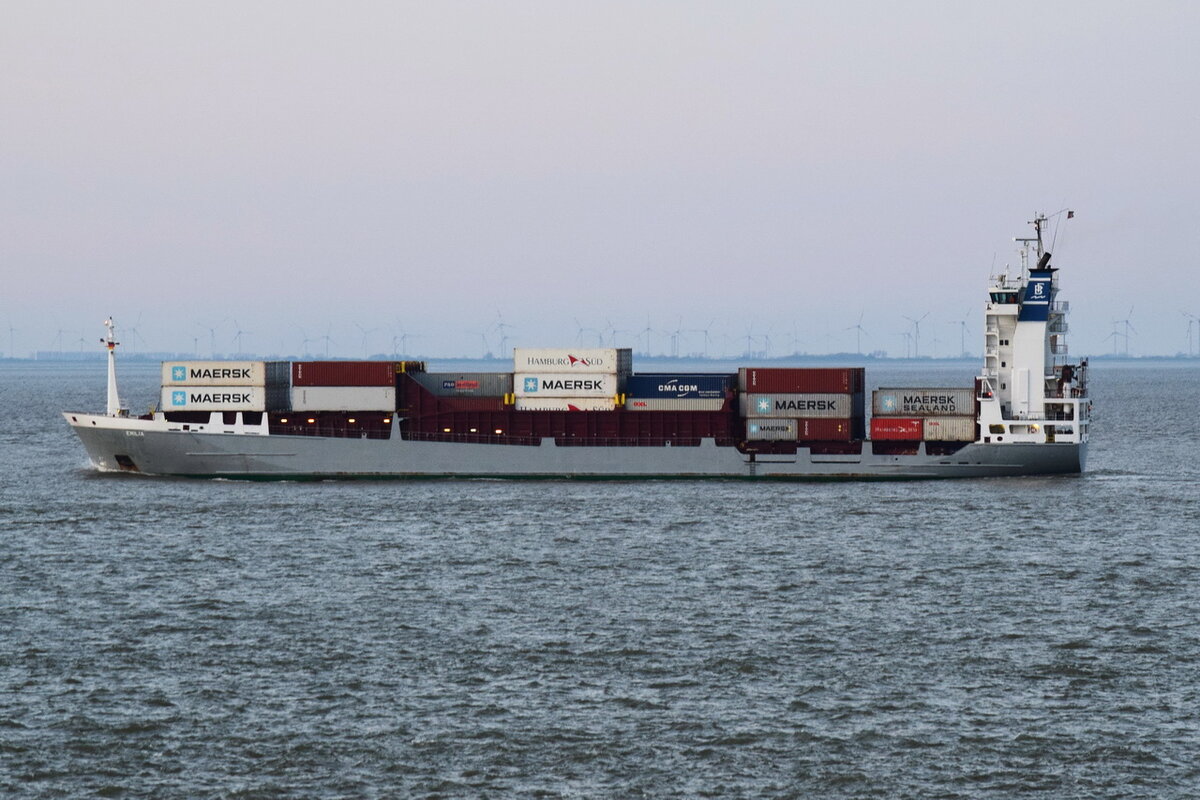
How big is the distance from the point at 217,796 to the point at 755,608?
19610 millimetres

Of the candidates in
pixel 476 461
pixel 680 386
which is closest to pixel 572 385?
pixel 680 386

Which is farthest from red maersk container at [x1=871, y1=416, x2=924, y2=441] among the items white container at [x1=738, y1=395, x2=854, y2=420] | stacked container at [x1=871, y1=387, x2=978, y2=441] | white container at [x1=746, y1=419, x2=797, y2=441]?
white container at [x1=746, y1=419, x2=797, y2=441]

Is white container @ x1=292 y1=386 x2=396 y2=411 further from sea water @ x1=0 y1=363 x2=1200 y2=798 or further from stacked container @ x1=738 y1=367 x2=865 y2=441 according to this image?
stacked container @ x1=738 y1=367 x2=865 y2=441

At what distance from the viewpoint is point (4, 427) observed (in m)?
131

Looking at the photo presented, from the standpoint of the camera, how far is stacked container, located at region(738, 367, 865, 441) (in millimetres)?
72188

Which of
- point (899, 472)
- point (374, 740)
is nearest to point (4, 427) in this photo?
point (899, 472)

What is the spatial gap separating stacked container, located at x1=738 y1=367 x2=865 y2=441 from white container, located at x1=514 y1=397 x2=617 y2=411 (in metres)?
7.73

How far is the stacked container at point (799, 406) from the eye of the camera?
72.2 metres

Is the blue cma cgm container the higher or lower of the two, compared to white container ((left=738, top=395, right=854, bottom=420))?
higher

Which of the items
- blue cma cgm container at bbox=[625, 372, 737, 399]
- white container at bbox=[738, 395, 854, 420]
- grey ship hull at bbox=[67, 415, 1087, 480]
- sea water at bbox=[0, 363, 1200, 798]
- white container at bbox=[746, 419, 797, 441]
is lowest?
sea water at bbox=[0, 363, 1200, 798]

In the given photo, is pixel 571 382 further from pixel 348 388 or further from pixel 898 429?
pixel 898 429

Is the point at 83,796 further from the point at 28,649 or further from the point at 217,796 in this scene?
the point at 28,649

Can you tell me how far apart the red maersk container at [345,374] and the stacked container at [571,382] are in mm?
7015

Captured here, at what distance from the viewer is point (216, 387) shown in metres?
73.9
